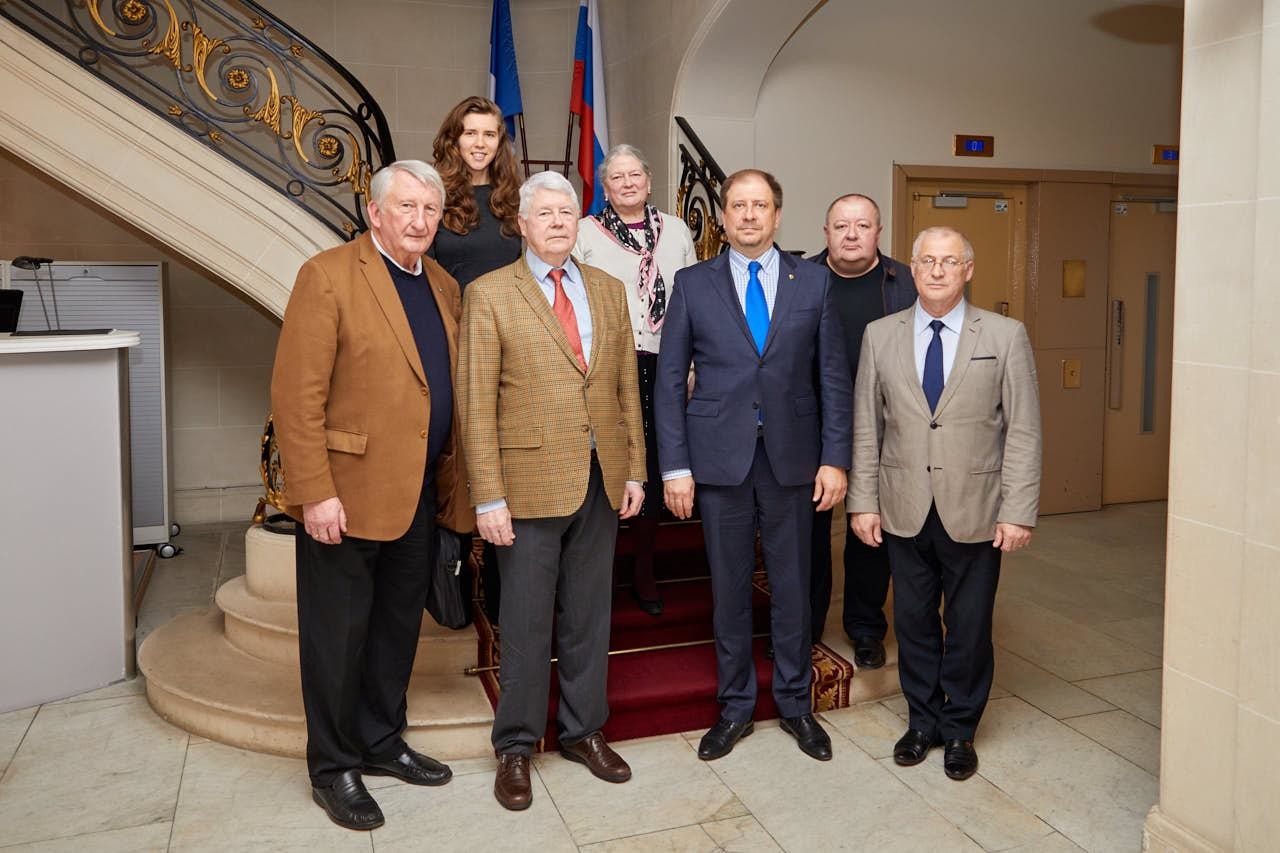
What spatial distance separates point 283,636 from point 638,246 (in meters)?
1.98

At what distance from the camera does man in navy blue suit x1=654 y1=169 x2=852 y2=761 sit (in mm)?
3318

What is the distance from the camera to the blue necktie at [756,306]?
3.36m

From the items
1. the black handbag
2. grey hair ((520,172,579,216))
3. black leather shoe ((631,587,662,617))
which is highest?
grey hair ((520,172,579,216))

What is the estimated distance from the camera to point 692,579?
4.47 meters

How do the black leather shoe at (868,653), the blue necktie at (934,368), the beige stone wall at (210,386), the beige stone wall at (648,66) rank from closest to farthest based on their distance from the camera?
1. the blue necktie at (934,368)
2. the black leather shoe at (868,653)
3. the beige stone wall at (648,66)
4. the beige stone wall at (210,386)

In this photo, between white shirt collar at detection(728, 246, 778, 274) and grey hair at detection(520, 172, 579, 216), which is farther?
white shirt collar at detection(728, 246, 778, 274)

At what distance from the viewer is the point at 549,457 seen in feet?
10.1

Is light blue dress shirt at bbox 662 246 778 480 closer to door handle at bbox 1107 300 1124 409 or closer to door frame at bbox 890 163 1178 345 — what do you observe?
door frame at bbox 890 163 1178 345

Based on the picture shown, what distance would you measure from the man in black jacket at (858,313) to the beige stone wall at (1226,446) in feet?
3.79

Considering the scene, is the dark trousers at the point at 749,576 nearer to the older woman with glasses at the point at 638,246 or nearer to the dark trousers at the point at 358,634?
the older woman with glasses at the point at 638,246

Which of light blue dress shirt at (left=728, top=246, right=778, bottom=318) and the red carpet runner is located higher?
light blue dress shirt at (left=728, top=246, right=778, bottom=318)

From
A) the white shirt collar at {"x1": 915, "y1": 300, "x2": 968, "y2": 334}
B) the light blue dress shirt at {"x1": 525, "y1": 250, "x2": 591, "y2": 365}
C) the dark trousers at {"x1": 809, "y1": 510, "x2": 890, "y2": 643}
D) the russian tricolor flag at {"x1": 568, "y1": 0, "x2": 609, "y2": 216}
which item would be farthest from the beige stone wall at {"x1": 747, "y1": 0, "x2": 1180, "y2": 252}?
the light blue dress shirt at {"x1": 525, "y1": 250, "x2": 591, "y2": 365}

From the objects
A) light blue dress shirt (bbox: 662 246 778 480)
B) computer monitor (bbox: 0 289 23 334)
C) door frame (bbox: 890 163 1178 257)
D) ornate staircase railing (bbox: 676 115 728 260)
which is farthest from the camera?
door frame (bbox: 890 163 1178 257)

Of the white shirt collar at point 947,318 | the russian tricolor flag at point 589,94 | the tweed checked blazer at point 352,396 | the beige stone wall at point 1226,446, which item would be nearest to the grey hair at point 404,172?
the tweed checked blazer at point 352,396
